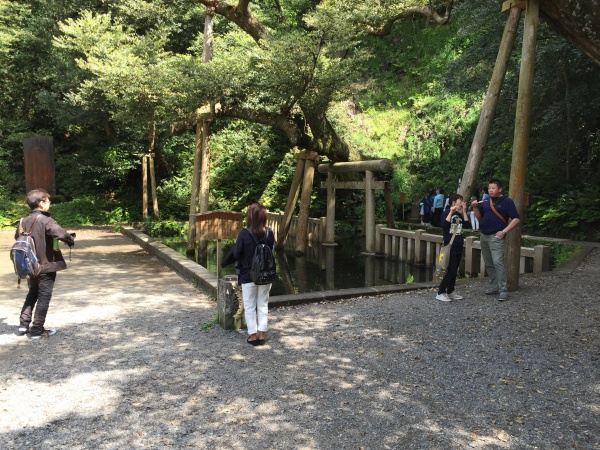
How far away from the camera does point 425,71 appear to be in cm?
2594

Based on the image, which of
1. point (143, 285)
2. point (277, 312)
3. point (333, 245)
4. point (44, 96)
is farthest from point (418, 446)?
point (44, 96)

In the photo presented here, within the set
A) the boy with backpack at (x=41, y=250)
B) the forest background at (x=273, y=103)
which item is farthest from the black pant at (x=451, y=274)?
the forest background at (x=273, y=103)

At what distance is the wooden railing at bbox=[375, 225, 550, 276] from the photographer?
10039 millimetres

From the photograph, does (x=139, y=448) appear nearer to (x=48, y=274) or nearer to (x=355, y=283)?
(x=48, y=274)

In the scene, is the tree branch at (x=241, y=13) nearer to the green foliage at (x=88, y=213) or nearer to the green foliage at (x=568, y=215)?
the green foliage at (x=568, y=215)

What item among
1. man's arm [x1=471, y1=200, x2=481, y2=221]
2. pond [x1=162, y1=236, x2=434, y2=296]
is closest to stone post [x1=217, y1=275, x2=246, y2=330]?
pond [x1=162, y1=236, x2=434, y2=296]

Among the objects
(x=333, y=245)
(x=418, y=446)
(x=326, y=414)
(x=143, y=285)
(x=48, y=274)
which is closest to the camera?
(x=418, y=446)

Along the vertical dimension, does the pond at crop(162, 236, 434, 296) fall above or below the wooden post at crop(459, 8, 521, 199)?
below

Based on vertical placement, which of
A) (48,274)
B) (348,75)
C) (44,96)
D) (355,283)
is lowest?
(355,283)

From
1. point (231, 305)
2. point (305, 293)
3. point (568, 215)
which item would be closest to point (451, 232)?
point (305, 293)

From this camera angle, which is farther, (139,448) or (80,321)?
(80,321)

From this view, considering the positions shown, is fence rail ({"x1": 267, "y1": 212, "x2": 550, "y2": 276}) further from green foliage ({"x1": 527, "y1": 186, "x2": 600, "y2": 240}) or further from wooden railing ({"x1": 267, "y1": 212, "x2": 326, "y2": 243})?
green foliage ({"x1": 527, "y1": 186, "x2": 600, "y2": 240})

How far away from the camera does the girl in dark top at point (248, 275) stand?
5250mm

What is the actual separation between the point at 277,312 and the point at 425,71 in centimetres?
2245
